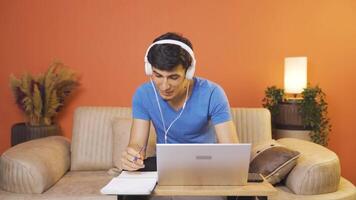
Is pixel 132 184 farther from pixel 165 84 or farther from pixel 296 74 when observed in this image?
pixel 296 74

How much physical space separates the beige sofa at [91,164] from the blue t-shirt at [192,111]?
0.49 m

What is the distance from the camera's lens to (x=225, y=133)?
157cm

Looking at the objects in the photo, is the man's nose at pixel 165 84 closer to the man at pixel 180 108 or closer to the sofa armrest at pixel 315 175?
the man at pixel 180 108

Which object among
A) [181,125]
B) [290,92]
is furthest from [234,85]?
[181,125]

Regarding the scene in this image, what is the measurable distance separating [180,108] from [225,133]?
9.0 inches

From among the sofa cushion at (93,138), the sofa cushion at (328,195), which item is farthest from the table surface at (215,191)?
the sofa cushion at (93,138)

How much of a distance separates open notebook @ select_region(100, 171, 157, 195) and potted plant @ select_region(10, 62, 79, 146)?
1.58m

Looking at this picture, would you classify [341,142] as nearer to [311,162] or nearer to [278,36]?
[278,36]

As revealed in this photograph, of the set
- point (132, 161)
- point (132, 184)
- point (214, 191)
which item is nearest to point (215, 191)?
point (214, 191)

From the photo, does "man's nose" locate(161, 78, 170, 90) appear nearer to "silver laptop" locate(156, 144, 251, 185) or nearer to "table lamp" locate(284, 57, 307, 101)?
"silver laptop" locate(156, 144, 251, 185)

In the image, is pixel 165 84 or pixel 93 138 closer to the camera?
pixel 165 84

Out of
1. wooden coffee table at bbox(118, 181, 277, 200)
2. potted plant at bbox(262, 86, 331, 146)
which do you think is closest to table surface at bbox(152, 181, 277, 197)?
wooden coffee table at bbox(118, 181, 277, 200)

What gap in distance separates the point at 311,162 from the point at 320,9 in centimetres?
157

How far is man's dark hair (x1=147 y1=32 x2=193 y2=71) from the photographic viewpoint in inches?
56.2
